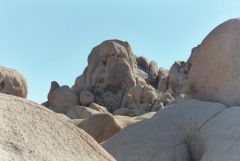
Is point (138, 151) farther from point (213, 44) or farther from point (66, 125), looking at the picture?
point (66, 125)

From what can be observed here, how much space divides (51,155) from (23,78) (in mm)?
22696

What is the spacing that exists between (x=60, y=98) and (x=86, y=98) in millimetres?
1719

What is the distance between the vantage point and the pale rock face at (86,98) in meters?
38.1

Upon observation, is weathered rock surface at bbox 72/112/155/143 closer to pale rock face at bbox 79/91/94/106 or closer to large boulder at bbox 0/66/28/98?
large boulder at bbox 0/66/28/98

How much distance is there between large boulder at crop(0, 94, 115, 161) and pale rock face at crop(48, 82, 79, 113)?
3228cm

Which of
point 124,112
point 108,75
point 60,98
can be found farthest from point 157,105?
point 60,98

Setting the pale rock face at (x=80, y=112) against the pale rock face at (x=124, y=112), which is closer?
the pale rock face at (x=80, y=112)

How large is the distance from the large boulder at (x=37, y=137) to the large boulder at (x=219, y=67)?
793cm

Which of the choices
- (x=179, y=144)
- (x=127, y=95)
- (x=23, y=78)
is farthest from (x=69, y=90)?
(x=179, y=144)

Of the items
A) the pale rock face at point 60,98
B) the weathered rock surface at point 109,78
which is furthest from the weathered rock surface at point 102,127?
the weathered rock surface at point 109,78

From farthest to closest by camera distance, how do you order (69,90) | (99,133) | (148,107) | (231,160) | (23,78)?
(69,90) → (148,107) → (23,78) → (99,133) → (231,160)

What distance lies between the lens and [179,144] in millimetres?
10117

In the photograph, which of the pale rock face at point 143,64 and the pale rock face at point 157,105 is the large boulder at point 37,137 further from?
the pale rock face at point 143,64

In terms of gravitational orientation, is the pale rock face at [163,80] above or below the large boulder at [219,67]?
below
